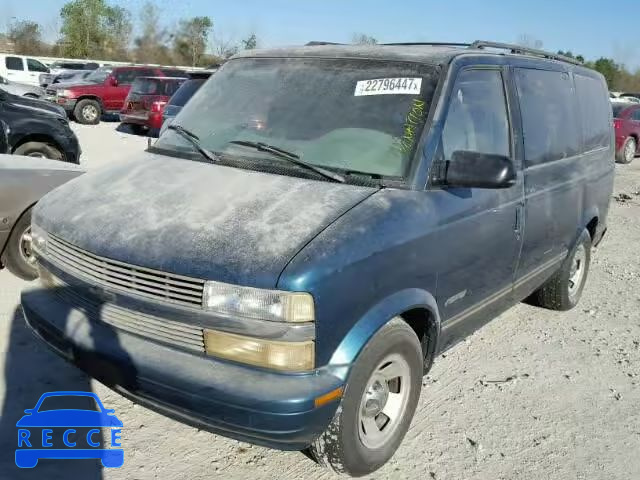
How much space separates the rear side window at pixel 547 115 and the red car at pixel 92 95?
17060 millimetres

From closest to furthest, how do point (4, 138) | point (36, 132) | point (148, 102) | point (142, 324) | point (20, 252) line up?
point (142, 324) → point (20, 252) → point (4, 138) → point (36, 132) → point (148, 102)

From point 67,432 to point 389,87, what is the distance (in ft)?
8.43

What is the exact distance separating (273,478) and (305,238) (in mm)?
1253

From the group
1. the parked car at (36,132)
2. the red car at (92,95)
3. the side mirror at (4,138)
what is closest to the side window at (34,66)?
the red car at (92,95)

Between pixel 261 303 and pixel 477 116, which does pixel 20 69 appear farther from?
pixel 261 303

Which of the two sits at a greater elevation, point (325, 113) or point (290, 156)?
point (325, 113)

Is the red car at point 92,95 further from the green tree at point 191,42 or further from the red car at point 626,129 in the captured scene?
the green tree at point 191,42

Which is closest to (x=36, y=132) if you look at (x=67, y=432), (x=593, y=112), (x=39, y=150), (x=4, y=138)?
(x=39, y=150)

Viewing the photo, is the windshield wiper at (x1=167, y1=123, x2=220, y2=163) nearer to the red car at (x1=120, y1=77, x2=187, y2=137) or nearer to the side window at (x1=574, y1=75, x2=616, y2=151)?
the side window at (x1=574, y1=75, x2=616, y2=151)

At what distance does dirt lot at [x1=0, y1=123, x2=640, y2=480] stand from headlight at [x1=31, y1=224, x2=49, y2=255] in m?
0.81

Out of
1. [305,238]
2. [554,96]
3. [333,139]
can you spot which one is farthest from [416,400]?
[554,96]

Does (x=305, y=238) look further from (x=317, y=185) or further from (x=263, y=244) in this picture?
(x=317, y=185)

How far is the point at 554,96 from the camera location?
181 inches

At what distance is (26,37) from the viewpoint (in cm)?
5516
